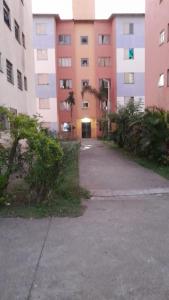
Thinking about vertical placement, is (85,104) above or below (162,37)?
below

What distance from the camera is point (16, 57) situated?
16.0 metres

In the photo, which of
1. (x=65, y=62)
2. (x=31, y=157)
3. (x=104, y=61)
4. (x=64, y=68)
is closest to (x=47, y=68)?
(x=64, y=68)

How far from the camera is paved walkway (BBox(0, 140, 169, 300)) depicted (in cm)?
334

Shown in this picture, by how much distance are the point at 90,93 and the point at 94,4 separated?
1278 cm

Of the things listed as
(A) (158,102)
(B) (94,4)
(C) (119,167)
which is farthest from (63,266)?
(B) (94,4)

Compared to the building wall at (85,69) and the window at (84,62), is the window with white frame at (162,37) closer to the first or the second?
the building wall at (85,69)

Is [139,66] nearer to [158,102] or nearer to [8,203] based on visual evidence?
[158,102]

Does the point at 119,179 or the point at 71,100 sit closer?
the point at 119,179

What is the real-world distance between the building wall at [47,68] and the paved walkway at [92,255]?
3209 cm

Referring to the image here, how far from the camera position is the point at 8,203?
21.7 ft

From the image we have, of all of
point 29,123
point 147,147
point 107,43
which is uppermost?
point 107,43

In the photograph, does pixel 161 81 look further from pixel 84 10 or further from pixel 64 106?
pixel 84 10

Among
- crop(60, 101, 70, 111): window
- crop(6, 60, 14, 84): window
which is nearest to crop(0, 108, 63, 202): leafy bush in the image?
crop(6, 60, 14, 84): window

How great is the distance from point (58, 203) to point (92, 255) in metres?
2.58
